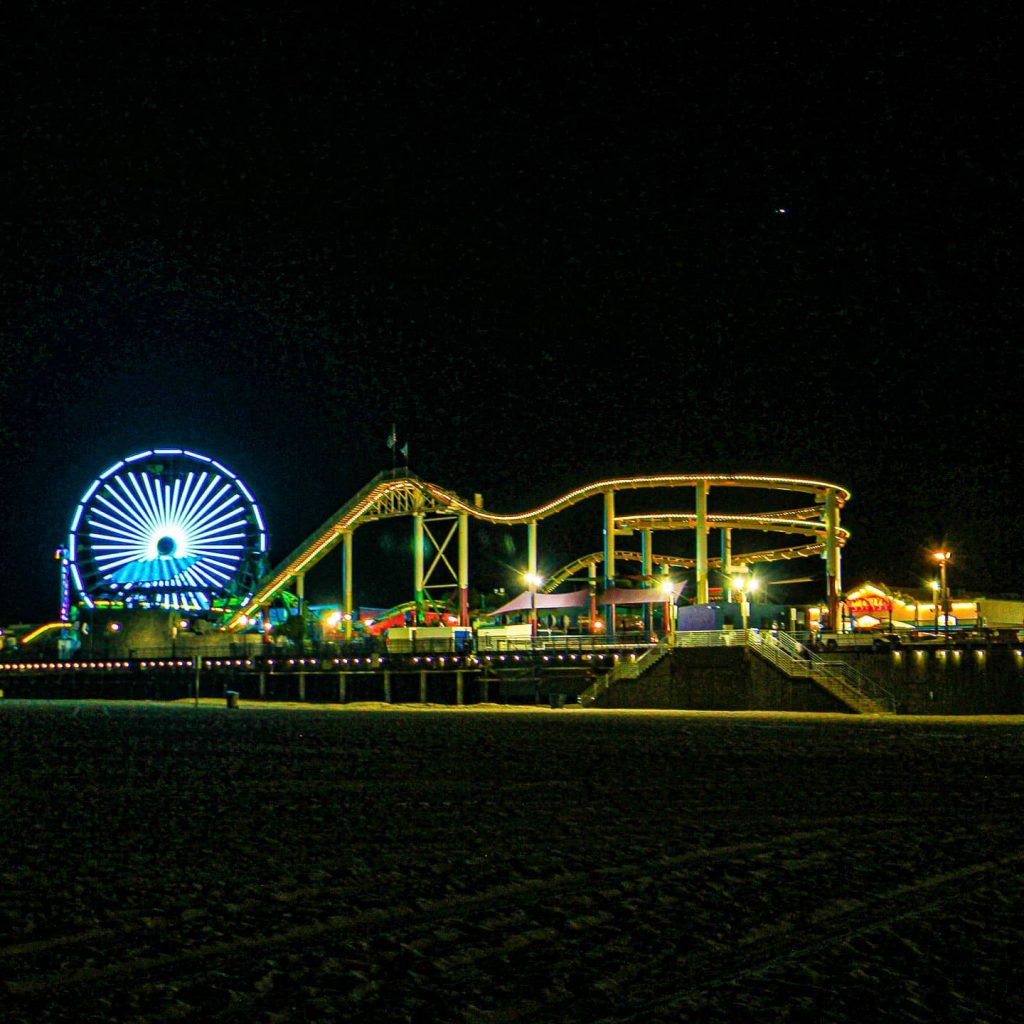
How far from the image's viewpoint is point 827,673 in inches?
1634

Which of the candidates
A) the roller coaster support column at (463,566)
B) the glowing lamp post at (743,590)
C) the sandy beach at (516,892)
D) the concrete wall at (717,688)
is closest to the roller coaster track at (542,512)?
the roller coaster support column at (463,566)

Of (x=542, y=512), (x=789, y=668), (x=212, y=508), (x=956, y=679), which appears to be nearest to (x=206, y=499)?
(x=212, y=508)

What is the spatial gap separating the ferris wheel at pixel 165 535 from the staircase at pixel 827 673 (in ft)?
164

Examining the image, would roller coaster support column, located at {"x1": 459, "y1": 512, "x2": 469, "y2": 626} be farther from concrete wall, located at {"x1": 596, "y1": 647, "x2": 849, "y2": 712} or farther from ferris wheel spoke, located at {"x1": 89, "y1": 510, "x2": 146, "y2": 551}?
ferris wheel spoke, located at {"x1": 89, "y1": 510, "x2": 146, "y2": 551}

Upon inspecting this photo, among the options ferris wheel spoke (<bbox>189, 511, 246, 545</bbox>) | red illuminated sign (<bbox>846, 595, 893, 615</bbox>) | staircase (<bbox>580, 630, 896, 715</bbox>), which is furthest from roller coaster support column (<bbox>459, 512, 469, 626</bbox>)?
ferris wheel spoke (<bbox>189, 511, 246, 545</bbox>)

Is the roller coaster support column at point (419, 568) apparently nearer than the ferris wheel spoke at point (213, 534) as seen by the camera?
Yes

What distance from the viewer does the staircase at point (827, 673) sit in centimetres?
4034

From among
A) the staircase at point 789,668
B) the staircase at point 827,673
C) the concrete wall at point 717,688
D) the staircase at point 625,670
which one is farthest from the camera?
the staircase at point 625,670

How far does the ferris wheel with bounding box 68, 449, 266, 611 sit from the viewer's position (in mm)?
85312

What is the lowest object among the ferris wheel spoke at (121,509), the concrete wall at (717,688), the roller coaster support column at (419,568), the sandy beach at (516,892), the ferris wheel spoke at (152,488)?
the concrete wall at (717,688)

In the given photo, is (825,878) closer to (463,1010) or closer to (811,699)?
(463,1010)

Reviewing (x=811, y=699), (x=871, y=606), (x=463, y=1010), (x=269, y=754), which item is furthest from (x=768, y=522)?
(x=463, y=1010)

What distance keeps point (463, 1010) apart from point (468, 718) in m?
33.3

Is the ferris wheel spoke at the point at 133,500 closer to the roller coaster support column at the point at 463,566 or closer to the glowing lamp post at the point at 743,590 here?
the roller coaster support column at the point at 463,566
